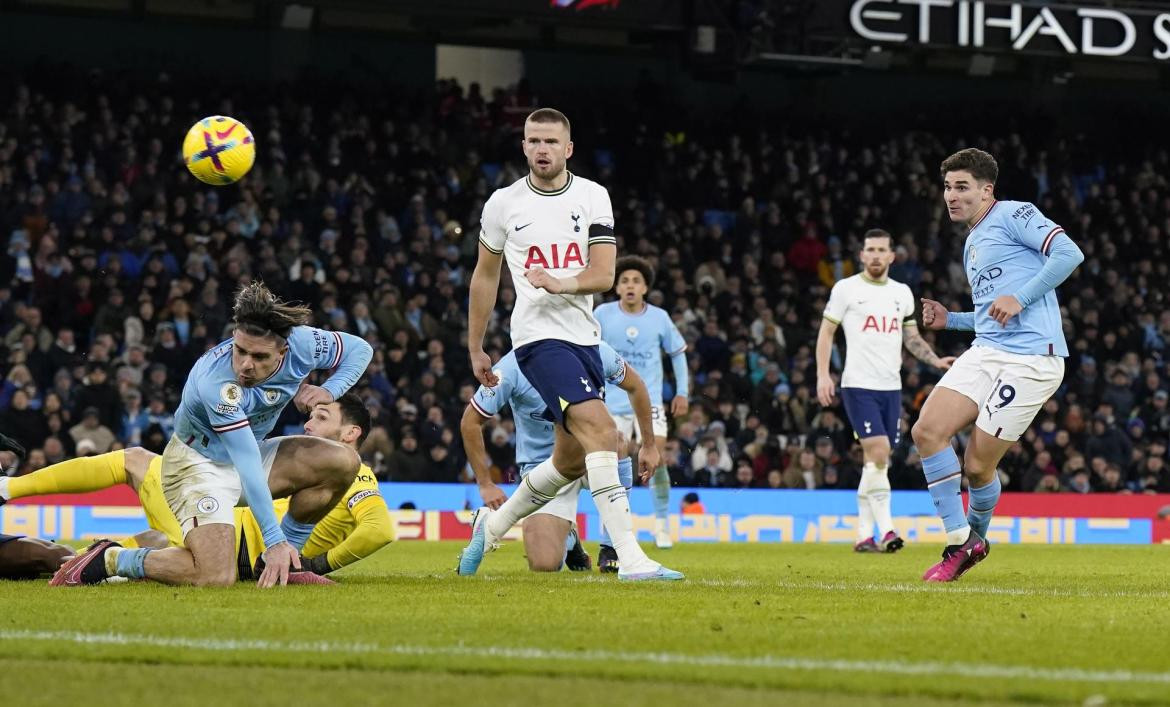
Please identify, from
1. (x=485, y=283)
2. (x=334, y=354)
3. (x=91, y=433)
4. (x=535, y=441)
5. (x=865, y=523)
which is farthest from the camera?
(x=91, y=433)

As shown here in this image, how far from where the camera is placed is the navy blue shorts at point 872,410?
15.2 meters

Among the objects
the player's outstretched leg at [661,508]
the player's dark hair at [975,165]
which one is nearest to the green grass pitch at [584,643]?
the player's dark hair at [975,165]

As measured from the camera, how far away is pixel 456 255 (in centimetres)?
2408

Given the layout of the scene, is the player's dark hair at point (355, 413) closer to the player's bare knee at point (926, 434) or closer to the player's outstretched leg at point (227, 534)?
the player's outstretched leg at point (227, 534)

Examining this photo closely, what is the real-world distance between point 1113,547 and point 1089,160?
1541 cm

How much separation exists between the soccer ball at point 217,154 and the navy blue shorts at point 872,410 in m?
5.60

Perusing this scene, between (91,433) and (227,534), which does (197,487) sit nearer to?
(227,534)

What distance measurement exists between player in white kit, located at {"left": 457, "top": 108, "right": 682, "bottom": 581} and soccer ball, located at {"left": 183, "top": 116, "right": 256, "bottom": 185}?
473cm

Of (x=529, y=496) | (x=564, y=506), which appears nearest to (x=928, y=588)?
(x=529, y=496)

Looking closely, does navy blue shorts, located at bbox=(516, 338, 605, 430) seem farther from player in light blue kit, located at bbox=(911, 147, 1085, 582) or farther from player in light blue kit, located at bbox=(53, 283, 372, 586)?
player in light blue kit, located at bbox=(911, 147, 1085, 582)

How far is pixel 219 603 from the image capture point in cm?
737

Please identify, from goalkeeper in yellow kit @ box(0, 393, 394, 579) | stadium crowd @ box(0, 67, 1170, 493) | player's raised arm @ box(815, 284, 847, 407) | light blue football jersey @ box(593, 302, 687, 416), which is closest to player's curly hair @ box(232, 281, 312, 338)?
goalkeeper in yellow kit @ box(0, 393, 394, 579)

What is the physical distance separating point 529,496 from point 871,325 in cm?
626

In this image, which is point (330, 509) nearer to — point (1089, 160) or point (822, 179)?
point (822, 179)
